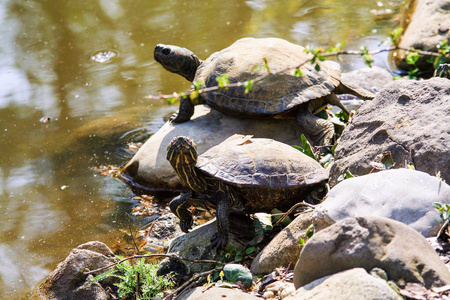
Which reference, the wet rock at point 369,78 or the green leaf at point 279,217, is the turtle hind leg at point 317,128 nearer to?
the green leaf at point 279,217

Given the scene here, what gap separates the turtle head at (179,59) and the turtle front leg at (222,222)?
3014 millimetres

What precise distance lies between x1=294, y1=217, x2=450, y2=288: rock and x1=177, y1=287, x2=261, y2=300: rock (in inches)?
19.9

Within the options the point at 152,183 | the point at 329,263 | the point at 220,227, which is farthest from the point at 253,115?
the point at 329,263

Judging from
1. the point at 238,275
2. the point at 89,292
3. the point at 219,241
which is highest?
the point at 238,275

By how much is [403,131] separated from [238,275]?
5.52ft

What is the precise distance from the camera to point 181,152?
372 cm

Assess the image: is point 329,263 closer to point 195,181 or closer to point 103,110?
point 195,181

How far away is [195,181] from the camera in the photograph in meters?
3.91

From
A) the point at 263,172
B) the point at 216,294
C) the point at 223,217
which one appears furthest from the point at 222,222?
the point at 216,294

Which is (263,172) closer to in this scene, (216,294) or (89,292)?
(216,294)

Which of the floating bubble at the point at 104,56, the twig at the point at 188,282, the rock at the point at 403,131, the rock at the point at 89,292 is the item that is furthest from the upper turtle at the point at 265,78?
the floating bubble at the point at 104,56

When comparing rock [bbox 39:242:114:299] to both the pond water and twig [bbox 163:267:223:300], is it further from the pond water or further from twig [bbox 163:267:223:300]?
twig [bbox 163:267:223:300]

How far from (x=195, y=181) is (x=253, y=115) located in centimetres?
169

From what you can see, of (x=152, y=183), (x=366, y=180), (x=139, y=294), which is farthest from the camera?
(x=152, y=183)
